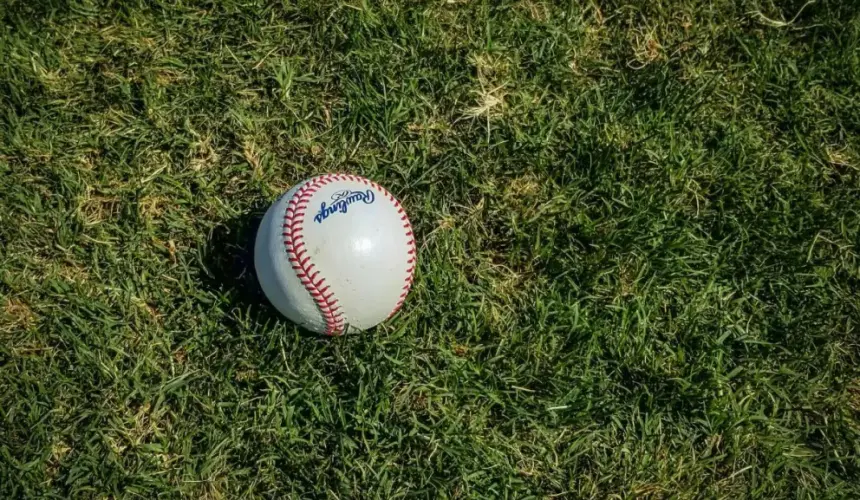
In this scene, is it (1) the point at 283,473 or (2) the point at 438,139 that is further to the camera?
(2) the point at 438,139

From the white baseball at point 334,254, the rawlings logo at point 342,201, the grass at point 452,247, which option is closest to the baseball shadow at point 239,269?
the grass at point 452,247

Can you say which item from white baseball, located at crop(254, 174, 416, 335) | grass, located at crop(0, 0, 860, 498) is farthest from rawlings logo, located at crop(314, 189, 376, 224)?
grass, located at crop(0, 0, 860, 498)

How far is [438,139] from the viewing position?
143 inches

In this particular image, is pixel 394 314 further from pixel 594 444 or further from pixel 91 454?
pixel 91 454

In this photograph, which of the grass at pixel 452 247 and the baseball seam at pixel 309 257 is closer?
the baseball seam at pixel 309 257

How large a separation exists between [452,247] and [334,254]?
0.78 metres

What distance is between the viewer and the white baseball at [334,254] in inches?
109

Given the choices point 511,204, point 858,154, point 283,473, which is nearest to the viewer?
point 283,473

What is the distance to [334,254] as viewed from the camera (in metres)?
2.75

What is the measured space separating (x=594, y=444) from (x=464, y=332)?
0.72 meters

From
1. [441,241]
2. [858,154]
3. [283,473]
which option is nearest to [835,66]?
[858,154]

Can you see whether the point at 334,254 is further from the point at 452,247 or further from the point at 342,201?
the point at 452,247

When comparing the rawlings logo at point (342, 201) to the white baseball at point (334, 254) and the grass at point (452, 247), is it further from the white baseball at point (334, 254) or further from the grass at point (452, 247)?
the grass at point (452, 247)

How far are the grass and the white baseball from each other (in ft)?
1.00
